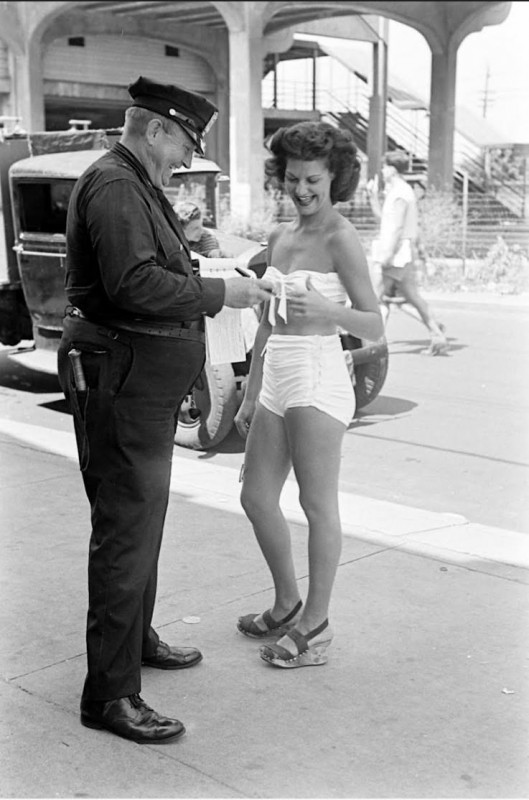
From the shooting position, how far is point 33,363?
8398 mm

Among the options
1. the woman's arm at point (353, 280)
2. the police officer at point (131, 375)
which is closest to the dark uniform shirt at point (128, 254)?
the police officer at point (131, 375)

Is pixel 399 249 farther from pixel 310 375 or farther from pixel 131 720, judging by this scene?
pixel 131 720

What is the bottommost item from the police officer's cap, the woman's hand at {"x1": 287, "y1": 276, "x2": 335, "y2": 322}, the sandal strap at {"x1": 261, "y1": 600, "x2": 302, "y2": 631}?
the sandal strap at {"x1": 261, "y1": 600, "x2": 302, "y2": 631}

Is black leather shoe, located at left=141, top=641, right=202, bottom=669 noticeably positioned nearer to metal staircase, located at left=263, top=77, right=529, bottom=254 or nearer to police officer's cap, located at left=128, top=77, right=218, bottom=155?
police officer's cap, located at left=128, top=77, right=218, bottom=155

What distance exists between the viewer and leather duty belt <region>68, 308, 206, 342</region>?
3.21 meters

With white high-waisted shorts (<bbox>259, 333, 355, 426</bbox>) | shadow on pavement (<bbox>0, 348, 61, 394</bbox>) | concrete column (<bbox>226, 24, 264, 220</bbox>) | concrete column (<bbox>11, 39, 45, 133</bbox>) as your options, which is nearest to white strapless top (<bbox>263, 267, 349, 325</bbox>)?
white high-waisted shorts (<bbox>259, 333, 355, 426</bbox>)

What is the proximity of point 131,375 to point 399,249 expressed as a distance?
7.79m

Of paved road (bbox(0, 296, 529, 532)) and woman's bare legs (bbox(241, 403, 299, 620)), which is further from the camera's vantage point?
paved road (bbox(0, 296, 529, 532))

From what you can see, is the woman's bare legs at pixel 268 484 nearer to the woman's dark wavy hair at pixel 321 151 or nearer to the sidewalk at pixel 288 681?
the sidewalk at pixel 288 681

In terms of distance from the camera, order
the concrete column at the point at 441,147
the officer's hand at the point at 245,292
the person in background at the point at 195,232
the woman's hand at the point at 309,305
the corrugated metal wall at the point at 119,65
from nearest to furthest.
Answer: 1. the officer's hand at the point at 245,292
2. the woman's hand at the point at 309,305
3. the person in background at the point at 195,232
4. the concrete column at the point at 441,147
5. the corrugated metal wall at the point at 119,65

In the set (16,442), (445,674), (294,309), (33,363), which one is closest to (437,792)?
(445,674)

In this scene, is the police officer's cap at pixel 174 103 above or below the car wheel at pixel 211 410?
above

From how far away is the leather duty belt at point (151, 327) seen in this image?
3209 mm

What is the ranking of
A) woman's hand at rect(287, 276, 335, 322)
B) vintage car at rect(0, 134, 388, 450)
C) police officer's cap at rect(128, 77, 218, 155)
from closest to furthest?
police officer's cap at rect(128, 77, 218, 155) < woman's hand at rect(287, 276, 335, 322) < vintage car at rect(0, 134, 388, 450)
